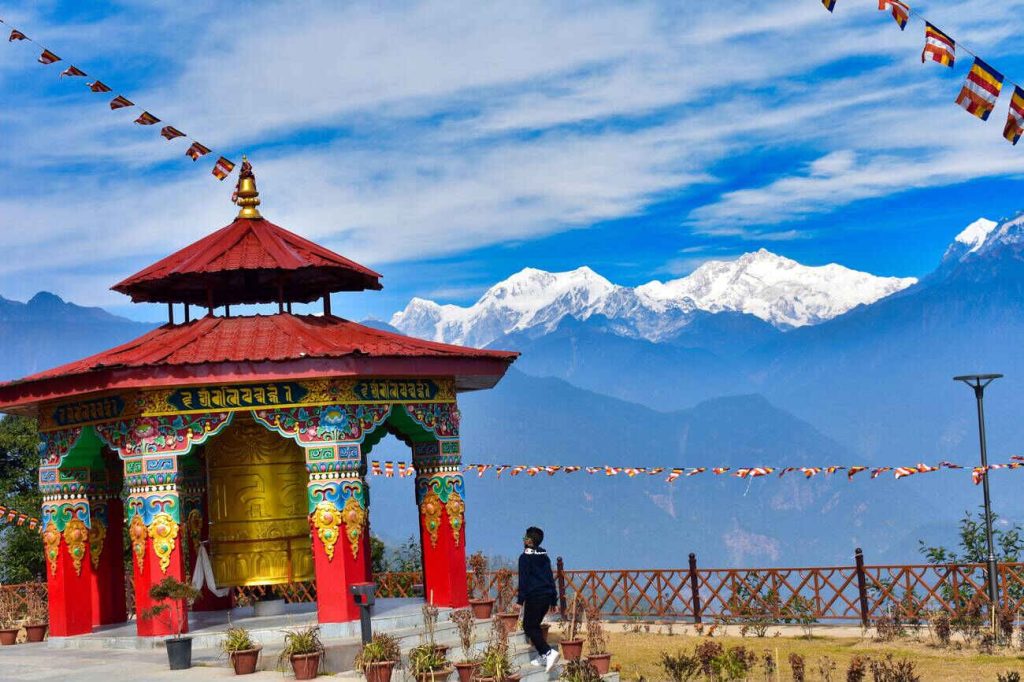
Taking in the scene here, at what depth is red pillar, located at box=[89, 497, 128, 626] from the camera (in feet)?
64.2

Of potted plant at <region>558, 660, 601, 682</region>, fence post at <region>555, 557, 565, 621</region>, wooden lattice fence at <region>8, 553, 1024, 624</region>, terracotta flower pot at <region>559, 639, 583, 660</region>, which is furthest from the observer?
fence post at <region>555, 557, 565, 621</region>

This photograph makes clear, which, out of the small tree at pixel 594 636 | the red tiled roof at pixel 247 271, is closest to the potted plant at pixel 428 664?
the small tree at pixel 594 636

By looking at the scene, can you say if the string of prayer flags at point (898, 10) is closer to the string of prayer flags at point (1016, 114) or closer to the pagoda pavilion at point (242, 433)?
the string of prayer flags at point (1016, 114)

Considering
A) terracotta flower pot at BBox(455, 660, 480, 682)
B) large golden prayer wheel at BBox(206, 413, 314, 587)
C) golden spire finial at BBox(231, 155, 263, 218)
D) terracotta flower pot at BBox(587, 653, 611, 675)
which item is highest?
golden spire finial at BBox(231, 155, 263, 218)

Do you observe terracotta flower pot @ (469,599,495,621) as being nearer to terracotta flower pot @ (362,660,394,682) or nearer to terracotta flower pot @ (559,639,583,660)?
terracotta flower pot @ (559,639,583,660)

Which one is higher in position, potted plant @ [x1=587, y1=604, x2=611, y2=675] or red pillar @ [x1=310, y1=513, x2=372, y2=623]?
red pillar @ [x1=310, y1=513, x2=372, y2=623]

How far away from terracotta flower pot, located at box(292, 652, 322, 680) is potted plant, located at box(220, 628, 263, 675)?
0.71 metres

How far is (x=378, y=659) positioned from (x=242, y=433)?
608 centimetres

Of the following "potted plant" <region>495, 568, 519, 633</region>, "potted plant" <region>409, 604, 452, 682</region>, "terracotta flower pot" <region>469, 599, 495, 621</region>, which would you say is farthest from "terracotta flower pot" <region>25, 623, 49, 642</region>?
"potted plant" <region>409, 604, 452, 682</region>

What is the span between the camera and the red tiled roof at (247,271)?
18.5m

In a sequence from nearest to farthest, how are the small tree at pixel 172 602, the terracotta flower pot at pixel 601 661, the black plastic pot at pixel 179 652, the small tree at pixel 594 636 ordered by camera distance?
the black plastic pot at pixel 179 652, the small tree at pixel 172 602, the terracotta flower pot at pixel 601 661, the small tree at pixel 594 636

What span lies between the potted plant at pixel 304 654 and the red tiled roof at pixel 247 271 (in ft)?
18.3

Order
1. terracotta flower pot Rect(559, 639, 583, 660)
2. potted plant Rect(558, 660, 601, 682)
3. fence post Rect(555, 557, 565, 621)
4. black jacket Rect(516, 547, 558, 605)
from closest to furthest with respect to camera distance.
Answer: potted plant Rect(558, 660, 601, 682), black jacket Rect(516, 547, 558, 605), terracotta flower pot Rect(559, 639, 583, 660), fence post Rect(555, 557, 565, 621)

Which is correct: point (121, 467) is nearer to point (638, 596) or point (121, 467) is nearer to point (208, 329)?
point (208, 329)
